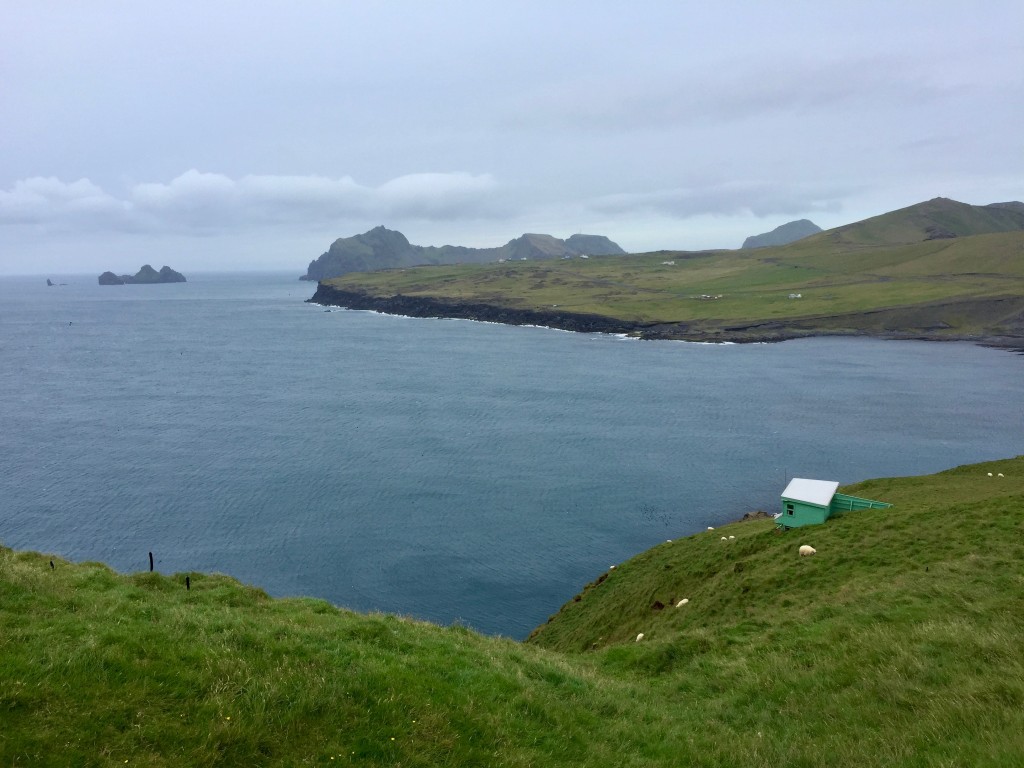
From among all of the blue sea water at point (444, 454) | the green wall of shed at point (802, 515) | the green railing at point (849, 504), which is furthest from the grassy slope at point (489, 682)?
the blue sea water at point (444, 454)

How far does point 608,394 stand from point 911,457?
45220 millimetres

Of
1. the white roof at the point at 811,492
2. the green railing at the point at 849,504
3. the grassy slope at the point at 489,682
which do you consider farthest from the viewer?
the green railing at the point at 849,504

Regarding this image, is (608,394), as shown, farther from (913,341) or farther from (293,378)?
(913,341)

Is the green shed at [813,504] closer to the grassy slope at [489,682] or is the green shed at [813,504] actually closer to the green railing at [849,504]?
the green railing at [849,504]

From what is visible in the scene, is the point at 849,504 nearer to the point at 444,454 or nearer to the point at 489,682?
the point at 489,682

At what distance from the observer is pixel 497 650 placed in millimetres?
16453

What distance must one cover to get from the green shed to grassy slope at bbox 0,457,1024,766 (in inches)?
378

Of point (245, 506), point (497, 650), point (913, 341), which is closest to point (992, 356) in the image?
point (913, 341)

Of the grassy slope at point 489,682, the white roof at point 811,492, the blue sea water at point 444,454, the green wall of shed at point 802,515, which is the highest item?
the grassy slope at point 489,682

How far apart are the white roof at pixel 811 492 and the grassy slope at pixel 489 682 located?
31.9ft

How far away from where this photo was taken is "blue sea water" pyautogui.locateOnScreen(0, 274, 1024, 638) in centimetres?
4881

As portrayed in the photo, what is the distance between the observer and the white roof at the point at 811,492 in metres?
32.1

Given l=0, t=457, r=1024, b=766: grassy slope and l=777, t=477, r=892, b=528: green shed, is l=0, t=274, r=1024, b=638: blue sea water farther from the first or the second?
l=0, t=457, r=1024, b=766: grassy slope

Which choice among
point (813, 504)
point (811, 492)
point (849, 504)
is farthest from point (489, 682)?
point (849, 504)
